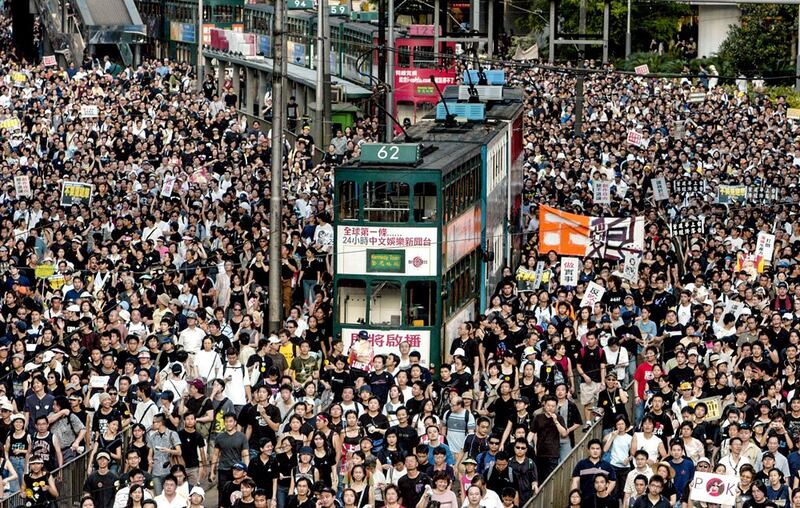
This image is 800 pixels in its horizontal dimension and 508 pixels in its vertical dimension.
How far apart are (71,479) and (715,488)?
596cm

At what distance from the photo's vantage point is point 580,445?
19.6 m

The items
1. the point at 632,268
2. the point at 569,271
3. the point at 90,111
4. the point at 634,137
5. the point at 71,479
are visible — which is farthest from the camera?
the point at 90,111

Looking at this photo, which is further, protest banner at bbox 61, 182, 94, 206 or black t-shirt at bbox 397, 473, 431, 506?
protest banner at bbox 61, 182, 94, 206

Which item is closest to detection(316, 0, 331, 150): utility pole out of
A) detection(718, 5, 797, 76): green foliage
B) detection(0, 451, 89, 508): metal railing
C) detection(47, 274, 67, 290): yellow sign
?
detection(47, 274, 67, 290): yellow sign

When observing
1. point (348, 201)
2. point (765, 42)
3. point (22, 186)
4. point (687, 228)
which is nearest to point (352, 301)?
point (348, 201)

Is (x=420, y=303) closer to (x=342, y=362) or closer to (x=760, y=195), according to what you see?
(x=342, y=362)

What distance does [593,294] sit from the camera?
2584 cm

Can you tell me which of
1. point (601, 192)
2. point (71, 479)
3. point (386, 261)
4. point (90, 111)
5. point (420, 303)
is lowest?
point (71, 479)

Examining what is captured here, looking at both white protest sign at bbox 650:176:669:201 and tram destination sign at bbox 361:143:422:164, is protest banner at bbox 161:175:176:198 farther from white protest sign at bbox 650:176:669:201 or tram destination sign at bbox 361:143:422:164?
tram destination sign at bbox 361:143:422:164

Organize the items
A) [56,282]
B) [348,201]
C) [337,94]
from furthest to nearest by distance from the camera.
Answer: [337,94] → [56,282] → [348,201]

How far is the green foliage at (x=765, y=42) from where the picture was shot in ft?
246

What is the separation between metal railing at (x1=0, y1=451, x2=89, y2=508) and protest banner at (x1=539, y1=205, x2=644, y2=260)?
11323 millimetres

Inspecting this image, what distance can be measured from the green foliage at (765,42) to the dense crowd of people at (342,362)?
37259mm

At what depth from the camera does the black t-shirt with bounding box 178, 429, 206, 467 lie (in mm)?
19453
